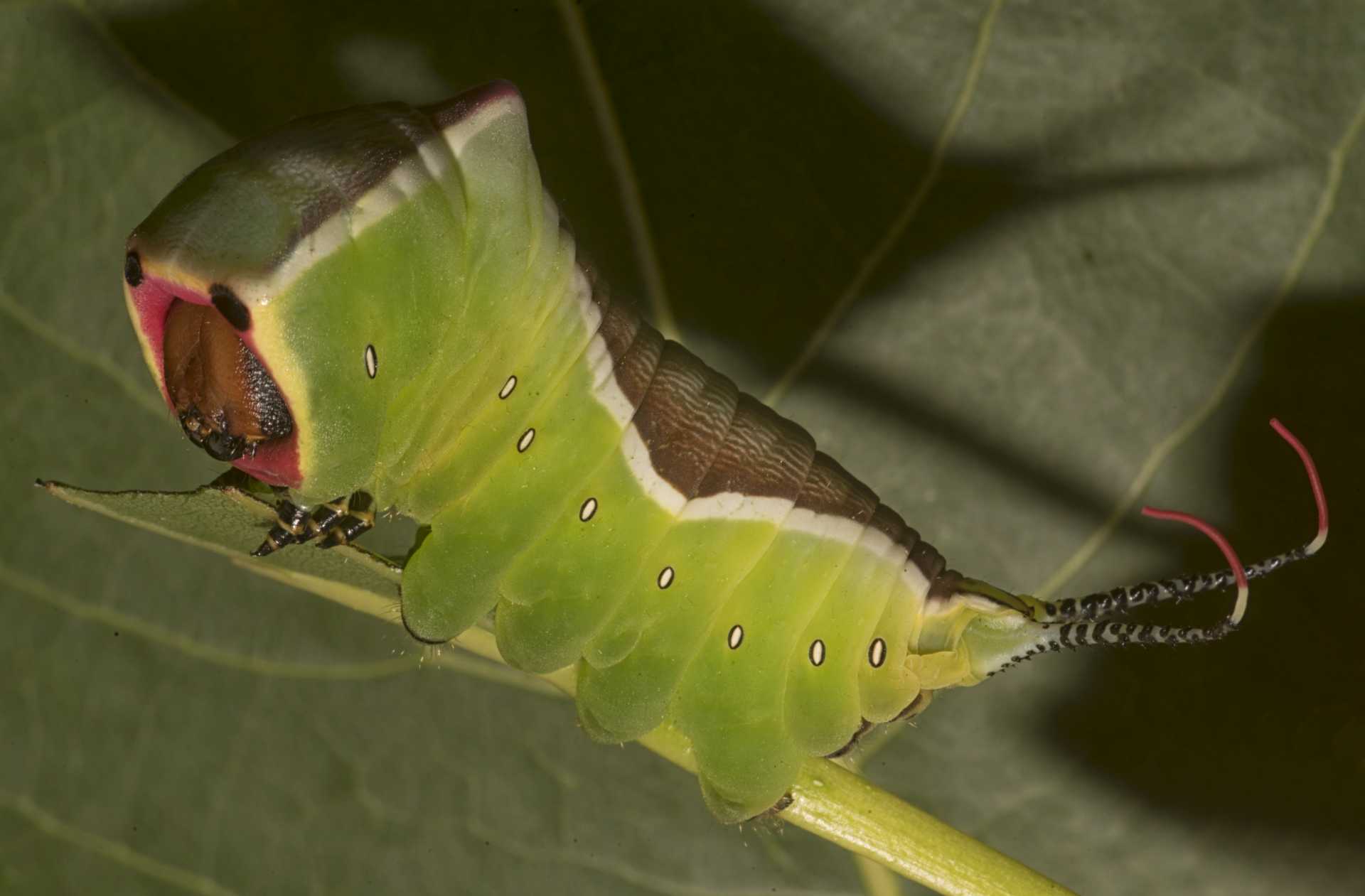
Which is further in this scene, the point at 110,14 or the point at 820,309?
the point at 820,309

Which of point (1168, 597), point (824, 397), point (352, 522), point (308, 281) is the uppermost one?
point (308, 281)

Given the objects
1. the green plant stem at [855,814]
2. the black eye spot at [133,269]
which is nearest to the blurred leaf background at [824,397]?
the green plant stem at [855,814]

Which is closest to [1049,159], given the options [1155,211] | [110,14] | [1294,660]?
[1155,211]

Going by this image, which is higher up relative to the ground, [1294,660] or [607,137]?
[607,137]

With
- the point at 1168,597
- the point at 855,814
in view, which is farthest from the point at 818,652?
the point at 1168,597

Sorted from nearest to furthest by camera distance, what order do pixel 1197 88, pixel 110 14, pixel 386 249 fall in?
pixel 386 249
pixel 110 14
pixel 1197 88

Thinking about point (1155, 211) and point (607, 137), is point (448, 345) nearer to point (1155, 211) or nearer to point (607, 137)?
point (607, 137)

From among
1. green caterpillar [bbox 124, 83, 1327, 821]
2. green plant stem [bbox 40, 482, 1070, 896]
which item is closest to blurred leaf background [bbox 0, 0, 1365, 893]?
green caterpillar [bbox 124, 83, 1327, 821]

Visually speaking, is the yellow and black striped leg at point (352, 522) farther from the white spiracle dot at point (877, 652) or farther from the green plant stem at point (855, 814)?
the white spiracle dot at point (877, 652)

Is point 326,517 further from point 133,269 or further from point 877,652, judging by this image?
point 877,652
